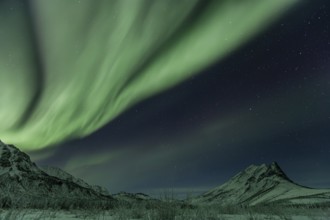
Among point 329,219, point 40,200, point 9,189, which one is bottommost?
point 329,219

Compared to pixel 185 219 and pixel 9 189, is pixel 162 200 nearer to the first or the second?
pixel 185 219

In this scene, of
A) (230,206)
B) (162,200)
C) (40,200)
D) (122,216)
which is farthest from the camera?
(40,200)

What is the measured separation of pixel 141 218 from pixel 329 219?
23.8ft

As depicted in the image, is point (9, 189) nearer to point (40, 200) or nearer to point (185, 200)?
point (185, 200)

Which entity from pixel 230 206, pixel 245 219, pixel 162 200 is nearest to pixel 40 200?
pixel 230 206

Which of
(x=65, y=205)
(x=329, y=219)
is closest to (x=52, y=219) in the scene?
(x=329, y=219)

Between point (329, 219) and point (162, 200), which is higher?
point (162, 200)

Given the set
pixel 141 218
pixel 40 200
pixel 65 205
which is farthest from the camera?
pixel 65 205

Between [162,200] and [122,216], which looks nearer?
[122,216]

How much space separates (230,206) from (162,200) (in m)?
9.29

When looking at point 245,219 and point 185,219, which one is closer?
point 185,219

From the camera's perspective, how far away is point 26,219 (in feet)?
41.4

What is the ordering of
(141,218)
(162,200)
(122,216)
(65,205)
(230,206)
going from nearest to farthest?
(122,216), (141,218), (162,200), (230,206), (65,205)

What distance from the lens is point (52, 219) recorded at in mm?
13414
